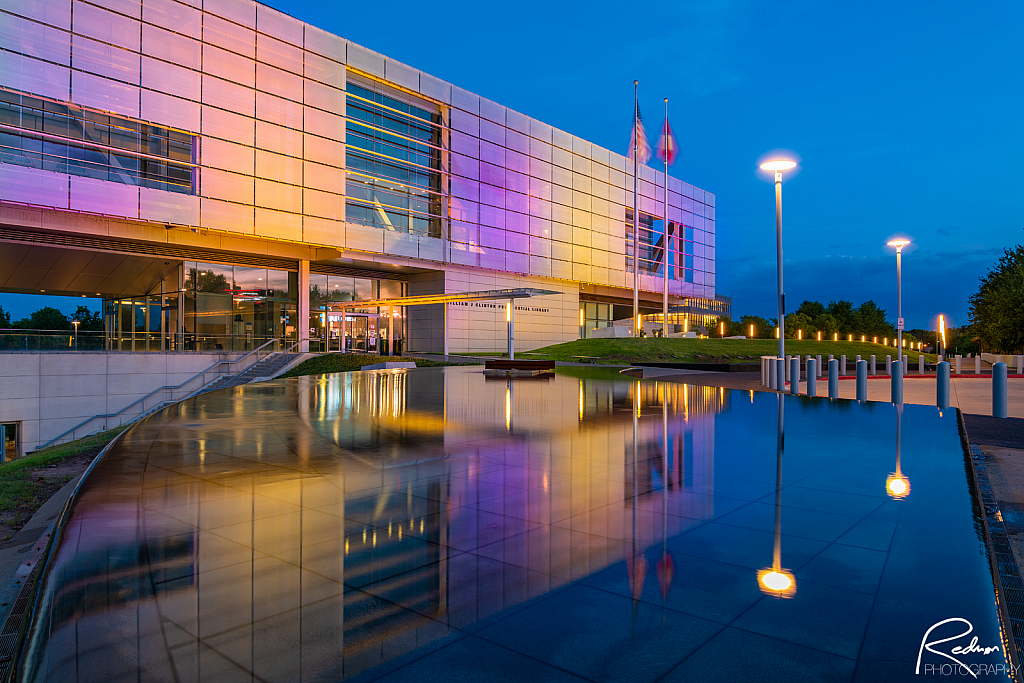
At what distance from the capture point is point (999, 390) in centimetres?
1212

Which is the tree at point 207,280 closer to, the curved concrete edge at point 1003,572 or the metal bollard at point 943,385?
the metal bollard at point 943,385

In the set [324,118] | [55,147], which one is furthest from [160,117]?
[324,118]

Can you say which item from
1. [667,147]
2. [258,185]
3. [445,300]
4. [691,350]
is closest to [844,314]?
[667,147]

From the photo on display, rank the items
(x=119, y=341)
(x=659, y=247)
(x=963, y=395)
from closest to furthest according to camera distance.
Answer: (x=963, y=395), (x=119, y=341), (x=659, y=247)

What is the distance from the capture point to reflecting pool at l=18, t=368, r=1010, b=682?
2.55m

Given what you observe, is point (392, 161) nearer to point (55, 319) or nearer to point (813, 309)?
point (55, 319)

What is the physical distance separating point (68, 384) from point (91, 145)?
11.0m

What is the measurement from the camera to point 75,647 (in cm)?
262

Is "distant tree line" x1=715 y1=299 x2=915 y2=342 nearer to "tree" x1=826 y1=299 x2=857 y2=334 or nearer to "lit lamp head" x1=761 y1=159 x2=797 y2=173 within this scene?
"tree" x1=826 y1=299 x2=857 y2=334

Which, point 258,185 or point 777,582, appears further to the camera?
point 258,185

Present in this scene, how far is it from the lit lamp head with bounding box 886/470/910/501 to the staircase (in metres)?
27.3

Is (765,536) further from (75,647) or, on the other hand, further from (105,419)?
(105,419)

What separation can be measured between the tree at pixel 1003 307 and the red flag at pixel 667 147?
973 inches

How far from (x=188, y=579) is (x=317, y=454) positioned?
3.85 meters
